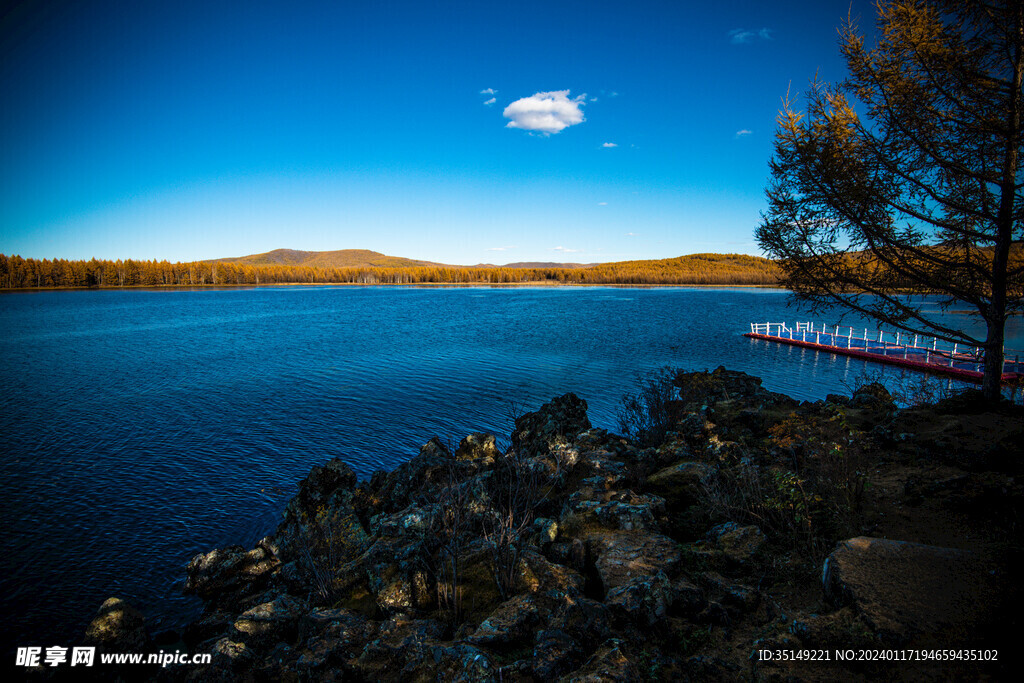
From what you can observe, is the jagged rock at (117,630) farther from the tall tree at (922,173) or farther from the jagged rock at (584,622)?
the tall tree at (922,173)

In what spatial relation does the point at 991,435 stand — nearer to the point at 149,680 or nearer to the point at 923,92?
the point at 923,92

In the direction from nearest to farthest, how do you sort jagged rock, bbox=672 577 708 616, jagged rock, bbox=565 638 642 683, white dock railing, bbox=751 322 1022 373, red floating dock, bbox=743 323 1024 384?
jagged rock, bbox=565 638 642 683 < jagged rock, bbox=672 577 708 616 < red floating dock, bbox=743 323 1024 384 < white dock railing, bbox=751 322 1022 373

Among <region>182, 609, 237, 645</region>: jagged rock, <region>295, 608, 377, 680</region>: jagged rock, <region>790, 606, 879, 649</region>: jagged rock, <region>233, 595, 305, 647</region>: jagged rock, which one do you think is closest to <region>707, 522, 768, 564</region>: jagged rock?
<region>790, 606, 879, 649</region>: jagged rock

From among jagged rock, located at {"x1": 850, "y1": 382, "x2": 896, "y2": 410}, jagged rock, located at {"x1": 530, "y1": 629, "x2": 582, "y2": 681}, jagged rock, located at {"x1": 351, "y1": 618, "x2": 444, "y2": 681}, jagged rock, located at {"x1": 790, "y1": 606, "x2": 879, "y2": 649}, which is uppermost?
jagged rock, located at {"x1": 850, "y1": 382, "x2": 896, "y2": 410}

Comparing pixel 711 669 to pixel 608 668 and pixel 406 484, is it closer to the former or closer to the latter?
pixel 608 668

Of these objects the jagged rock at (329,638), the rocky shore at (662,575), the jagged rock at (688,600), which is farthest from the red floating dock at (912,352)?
the jagged rock at (329,638)

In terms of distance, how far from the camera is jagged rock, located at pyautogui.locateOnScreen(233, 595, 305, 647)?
678cm

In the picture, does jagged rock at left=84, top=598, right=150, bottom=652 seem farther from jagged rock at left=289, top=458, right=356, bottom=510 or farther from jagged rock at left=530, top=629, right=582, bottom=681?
jagged rock at left=530, top=629, right=582, bottom=681

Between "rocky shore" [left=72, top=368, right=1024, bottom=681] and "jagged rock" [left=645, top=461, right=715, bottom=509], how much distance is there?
5 cm

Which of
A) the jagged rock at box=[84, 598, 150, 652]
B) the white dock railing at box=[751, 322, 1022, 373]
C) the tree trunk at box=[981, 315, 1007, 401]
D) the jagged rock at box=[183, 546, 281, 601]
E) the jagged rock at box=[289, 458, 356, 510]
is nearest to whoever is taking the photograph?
the jagged rock at box=[84, 598, 150, 652]

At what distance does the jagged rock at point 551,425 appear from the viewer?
1448 cm

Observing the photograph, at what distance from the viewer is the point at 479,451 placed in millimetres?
14234

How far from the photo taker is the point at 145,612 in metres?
9.43

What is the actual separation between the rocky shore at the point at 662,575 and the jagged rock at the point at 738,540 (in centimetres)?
3
